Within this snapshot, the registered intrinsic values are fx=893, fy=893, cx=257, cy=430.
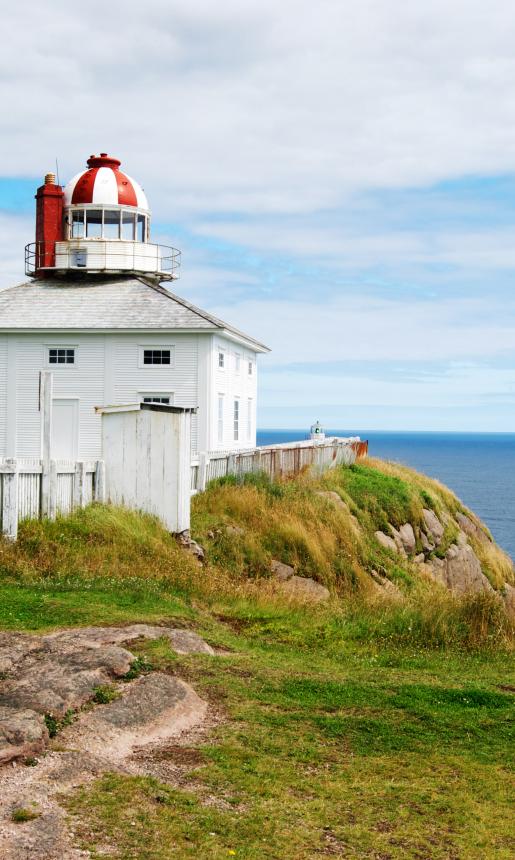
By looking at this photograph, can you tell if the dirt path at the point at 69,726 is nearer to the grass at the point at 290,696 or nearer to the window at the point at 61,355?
the grass at the point at 290,696

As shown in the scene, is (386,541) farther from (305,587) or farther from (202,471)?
(305,587)

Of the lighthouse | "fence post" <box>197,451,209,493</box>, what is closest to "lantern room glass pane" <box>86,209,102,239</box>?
the lighthouse

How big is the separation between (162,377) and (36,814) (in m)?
24.4

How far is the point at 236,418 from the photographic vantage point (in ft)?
110

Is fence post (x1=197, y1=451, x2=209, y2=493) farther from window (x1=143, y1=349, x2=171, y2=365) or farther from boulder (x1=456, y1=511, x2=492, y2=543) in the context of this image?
boulder (x1=456, y1=511, x2=492, y2=543)

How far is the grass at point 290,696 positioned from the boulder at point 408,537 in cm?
758

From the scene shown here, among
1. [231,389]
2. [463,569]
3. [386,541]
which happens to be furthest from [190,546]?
[231,389]

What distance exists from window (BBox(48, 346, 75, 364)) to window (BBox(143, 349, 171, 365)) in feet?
8.59

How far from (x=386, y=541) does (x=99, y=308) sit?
13.0 meters

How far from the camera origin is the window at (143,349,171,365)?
29.8m

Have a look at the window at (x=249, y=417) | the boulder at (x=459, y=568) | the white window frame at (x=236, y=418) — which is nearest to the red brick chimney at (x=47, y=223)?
the white window frame at (x=236, y=418)

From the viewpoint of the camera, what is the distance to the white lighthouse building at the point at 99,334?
29578 mm

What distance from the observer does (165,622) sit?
11367mm

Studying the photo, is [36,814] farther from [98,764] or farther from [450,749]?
[450,749]
